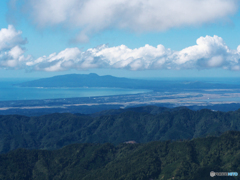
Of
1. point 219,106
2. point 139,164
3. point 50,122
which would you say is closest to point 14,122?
point 50,122

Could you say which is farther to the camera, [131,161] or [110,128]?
[110,128]

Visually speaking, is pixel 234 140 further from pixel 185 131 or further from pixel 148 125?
pixel 148 125

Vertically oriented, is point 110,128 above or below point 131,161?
above

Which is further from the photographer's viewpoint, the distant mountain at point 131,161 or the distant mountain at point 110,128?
the distant mountain at point 110,128

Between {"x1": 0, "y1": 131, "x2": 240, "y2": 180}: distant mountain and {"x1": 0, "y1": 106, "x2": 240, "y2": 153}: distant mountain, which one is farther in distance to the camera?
{"x1": 0, "y1": 106, "x2": 240, "y2": 153}: distant mountain
